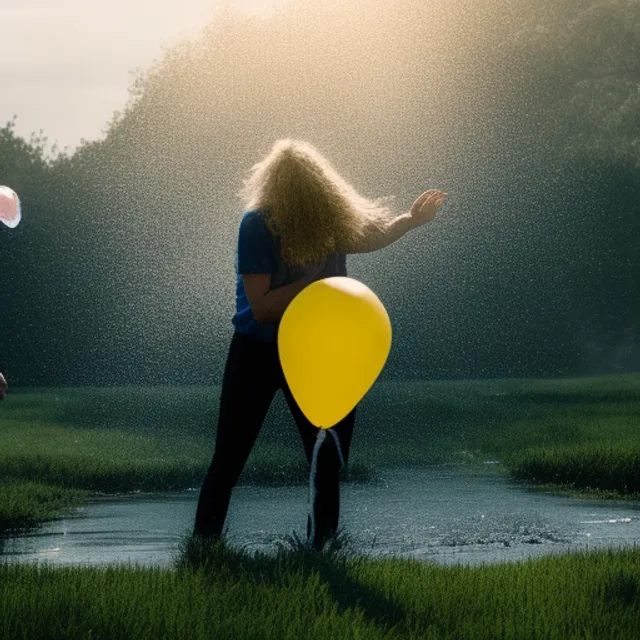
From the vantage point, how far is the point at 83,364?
3434 cm

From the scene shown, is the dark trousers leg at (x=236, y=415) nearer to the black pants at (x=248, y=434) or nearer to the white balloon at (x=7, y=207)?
the black pants at (x=248, y=434)

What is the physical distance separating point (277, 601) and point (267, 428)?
1313cm

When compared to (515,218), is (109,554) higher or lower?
lower

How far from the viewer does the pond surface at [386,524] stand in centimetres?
848

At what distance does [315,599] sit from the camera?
5656mm

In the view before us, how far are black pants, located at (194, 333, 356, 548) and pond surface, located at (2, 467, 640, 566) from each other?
0.76 meters

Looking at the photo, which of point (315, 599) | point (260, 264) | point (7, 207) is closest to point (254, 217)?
point (260, 264)

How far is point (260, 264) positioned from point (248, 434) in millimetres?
829

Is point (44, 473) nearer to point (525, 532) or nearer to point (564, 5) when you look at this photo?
point (525, 532)

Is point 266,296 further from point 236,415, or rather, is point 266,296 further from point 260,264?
point 236,415

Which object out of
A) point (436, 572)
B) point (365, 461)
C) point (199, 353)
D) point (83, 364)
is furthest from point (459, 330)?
point (436, 572)

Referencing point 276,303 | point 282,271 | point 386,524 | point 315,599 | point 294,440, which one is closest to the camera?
point 315,599

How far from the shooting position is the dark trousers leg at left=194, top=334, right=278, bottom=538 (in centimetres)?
650

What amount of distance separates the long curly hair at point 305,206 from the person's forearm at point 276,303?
0.37 feet
